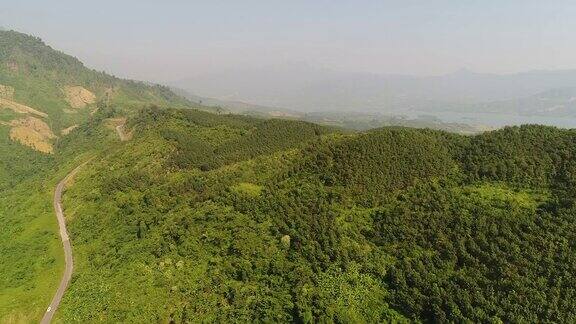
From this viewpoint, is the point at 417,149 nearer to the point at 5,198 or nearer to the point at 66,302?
the point at 66,302

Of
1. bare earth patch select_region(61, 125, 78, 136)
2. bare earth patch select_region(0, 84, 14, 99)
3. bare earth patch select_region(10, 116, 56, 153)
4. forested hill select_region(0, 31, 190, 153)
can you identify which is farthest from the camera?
bare earth patch select_region(0, 84, 14, 99)

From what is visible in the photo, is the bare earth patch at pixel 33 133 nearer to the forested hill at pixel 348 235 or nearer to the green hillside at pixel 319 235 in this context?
the green hillside at pixel 319 235

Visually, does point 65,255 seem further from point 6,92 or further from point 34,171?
point 6,92

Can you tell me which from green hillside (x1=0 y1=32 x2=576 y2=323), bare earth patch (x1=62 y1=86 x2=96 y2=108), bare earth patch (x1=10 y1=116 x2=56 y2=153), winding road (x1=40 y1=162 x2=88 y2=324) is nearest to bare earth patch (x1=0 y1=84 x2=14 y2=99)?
bare earth patch (x1=62 y1=86 x2=96 y2=108)

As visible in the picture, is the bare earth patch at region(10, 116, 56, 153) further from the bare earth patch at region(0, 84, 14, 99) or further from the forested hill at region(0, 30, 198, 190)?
the bare earth patch at region(0, 84, 14, 99)

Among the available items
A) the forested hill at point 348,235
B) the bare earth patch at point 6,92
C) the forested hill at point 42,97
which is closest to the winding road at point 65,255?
the forested hill at point 348,235

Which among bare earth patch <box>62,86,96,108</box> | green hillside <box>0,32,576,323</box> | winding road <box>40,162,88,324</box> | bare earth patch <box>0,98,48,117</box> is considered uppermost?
bare earth patch <box>62,86,96,108</box>
